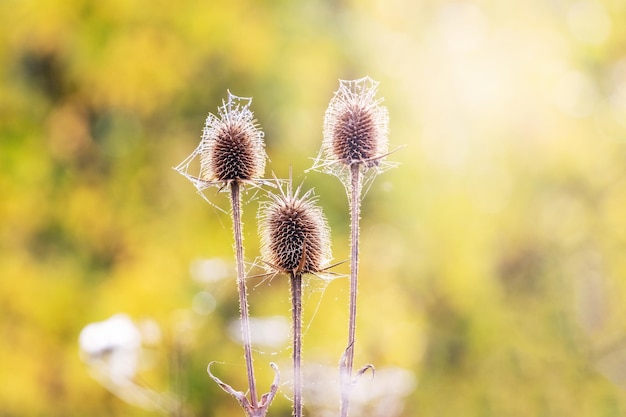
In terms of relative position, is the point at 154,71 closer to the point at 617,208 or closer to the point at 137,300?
the point at 137,300

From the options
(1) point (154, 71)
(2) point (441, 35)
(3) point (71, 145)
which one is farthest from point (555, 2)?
(3) point (71, 145)

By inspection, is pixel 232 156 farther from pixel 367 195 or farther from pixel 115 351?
pixel 367 195

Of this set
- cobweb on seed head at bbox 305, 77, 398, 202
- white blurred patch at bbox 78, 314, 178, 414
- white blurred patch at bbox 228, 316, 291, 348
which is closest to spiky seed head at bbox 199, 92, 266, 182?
cobweb on seed head at bbox 305, 77, 398, 202

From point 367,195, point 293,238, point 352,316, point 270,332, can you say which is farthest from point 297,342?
point 367,195

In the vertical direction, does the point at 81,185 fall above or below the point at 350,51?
below

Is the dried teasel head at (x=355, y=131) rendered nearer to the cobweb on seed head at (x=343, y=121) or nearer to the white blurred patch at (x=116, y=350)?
the cobweb on seed head at (x=343, y=121)

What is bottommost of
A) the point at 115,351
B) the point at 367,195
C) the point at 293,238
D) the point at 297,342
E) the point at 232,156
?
the point at 297,342

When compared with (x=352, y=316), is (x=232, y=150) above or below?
above
